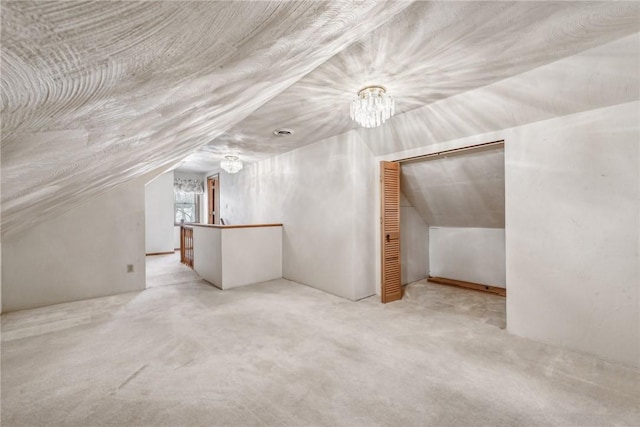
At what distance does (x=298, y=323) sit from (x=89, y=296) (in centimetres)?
300

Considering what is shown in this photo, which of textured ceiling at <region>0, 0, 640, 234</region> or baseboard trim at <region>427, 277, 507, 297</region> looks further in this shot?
baseboard trim at <region>427, 277, 507, 297</region>

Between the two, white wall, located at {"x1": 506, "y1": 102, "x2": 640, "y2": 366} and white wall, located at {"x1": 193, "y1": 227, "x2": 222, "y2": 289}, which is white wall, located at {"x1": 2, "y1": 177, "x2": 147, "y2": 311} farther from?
white wall, located at {"x1": 506, "y1": 102, "x2": 640, "y2": 366}

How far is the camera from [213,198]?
8.55 meters

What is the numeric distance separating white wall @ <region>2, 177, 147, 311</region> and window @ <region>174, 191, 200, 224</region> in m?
5.26

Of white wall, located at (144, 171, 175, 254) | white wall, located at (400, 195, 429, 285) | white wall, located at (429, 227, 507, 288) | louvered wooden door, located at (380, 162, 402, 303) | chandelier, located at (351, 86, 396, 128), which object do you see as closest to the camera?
chandelier, located at (351, 86, 396, 128)

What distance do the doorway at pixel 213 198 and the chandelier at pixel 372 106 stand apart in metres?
6.35

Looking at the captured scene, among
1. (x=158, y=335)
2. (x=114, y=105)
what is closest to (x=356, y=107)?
(x=114, y=105)

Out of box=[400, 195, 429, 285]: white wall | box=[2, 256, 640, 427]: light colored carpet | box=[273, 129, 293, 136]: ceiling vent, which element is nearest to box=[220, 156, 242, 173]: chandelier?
box=[273, 129, 293, 136]: ceiling vent

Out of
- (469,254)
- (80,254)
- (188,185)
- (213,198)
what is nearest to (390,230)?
(469,254)

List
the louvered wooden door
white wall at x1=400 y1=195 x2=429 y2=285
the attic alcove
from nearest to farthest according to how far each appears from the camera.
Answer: the attic alcove < the louvered wooden door < white wall at x1=400 y1=195 x2=429 y2=285

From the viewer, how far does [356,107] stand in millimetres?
2338

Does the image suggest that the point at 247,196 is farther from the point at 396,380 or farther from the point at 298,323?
the point at 396,380

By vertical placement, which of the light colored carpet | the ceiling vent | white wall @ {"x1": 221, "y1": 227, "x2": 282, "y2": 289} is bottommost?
the light colored carpet

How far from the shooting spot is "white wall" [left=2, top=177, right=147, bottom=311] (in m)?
3.37
